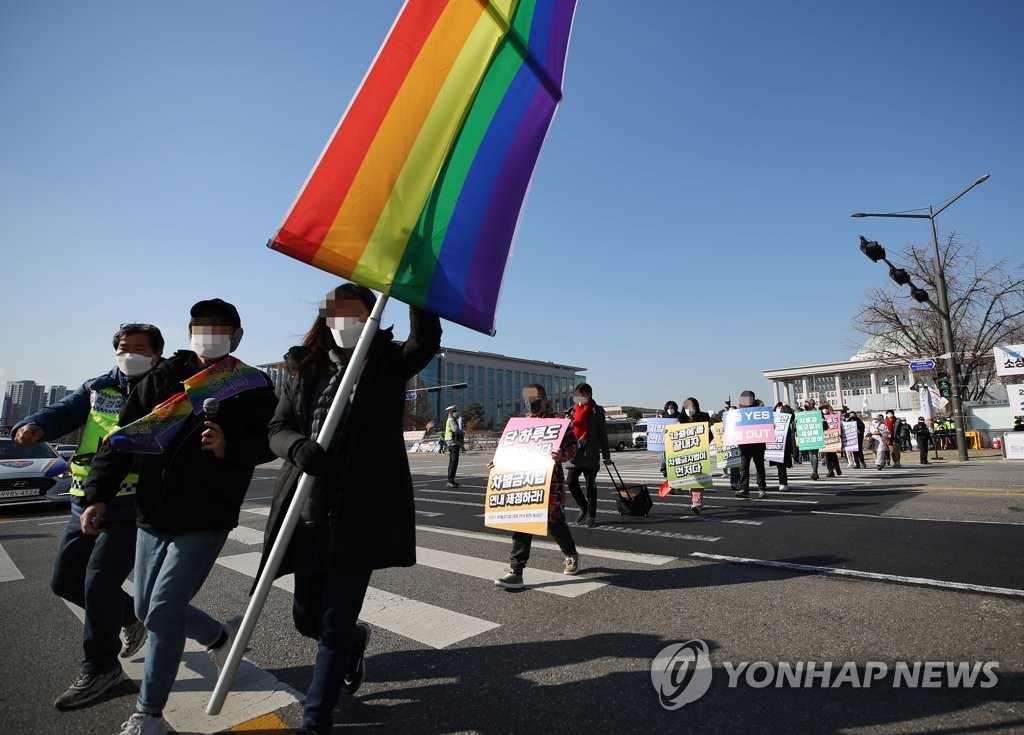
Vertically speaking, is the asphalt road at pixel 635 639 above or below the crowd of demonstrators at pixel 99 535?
below

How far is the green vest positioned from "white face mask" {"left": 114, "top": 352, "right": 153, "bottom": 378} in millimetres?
208

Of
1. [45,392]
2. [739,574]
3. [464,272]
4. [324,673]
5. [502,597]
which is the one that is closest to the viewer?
[324,673]

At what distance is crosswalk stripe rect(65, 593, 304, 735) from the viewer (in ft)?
8.16

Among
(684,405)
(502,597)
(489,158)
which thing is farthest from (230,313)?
(684,405)

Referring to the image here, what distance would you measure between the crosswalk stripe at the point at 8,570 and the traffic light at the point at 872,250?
17888mm

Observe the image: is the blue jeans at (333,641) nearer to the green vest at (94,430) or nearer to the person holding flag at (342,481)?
the person holding flag at (342,481)

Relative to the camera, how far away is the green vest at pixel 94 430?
Result: 9.91ft

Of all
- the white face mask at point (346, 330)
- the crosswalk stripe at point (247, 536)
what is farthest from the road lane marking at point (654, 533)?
the white face mask at point (346, 330)

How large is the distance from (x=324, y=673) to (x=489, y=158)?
241 cm

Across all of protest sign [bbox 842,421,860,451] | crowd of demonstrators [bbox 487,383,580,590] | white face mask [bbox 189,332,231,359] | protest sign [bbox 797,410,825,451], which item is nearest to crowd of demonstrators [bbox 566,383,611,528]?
crowd of demonstrators [bbox 487,383,580,590]

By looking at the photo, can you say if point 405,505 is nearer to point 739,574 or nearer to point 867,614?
point 867,614

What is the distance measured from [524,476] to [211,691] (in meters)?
3.08

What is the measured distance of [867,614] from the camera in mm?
3527

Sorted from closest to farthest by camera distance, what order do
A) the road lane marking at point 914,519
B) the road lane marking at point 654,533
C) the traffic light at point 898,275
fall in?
the road lane marking at point 654,533 → the road lane marking at point 914,519 → the traffic light at point 898,275
